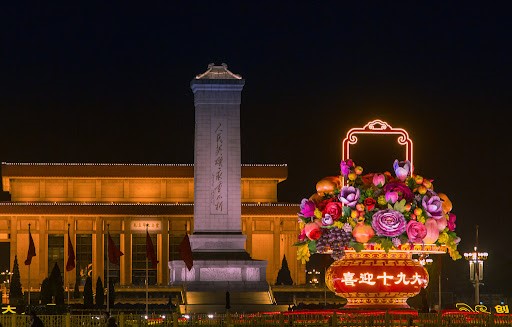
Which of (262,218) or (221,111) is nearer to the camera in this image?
(221,111)

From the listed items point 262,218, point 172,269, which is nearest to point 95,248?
point 262,218

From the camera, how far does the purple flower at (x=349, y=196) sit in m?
27.2

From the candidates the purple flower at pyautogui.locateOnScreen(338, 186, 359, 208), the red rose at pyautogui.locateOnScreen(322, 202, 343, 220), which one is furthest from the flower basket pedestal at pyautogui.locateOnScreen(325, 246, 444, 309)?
the purple flower at pyautogui.locateOnScreen(338, 186, 359, 208)

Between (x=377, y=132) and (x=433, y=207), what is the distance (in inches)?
77.8

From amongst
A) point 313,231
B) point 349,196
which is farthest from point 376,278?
point 349,196

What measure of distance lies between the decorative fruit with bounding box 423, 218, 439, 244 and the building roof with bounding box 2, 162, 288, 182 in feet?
218

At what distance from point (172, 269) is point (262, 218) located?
21.1m

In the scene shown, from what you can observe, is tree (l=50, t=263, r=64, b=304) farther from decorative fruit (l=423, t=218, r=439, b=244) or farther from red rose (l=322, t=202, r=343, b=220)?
decorative fruit (l=423, t=218, r=439, b=244)

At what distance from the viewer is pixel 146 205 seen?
89.9 metres

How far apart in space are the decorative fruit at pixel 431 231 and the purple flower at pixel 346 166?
196cm

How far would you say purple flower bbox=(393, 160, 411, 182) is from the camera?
2812cm

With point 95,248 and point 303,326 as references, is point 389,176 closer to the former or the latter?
point 303,326

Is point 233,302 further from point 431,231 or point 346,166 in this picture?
point 431,231

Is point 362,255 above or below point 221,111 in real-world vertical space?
below
